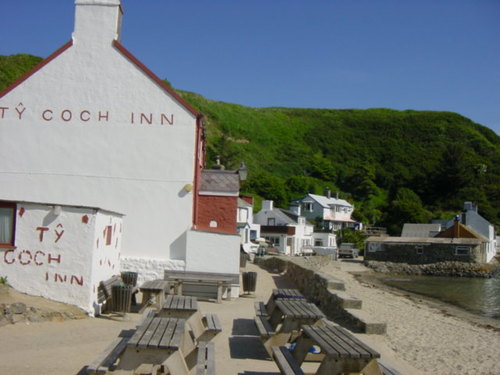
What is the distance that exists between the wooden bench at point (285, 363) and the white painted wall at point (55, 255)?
19.3 feet

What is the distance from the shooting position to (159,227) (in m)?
17.4

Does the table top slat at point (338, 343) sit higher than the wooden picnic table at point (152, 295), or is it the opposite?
the table top slat at point (338, 343)

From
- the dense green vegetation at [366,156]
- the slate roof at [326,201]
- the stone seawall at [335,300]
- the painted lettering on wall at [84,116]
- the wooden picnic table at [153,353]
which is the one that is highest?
the dense green vegetation at [366,156]

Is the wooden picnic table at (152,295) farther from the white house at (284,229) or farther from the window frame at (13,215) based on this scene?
the white house at (284,229)

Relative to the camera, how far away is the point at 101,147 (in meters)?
17.4

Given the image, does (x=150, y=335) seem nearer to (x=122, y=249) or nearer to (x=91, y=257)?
(x=91, y=257)

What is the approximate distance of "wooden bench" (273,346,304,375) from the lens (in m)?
6.67

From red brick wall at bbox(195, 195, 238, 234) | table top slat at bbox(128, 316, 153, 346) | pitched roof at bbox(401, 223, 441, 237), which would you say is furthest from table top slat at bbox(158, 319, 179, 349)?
pitched roof at bbox(401, 223, 441, 237)

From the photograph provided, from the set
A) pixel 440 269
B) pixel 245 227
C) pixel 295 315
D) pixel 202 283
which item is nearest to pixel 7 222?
pixel 202 283

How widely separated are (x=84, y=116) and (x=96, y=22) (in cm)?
330

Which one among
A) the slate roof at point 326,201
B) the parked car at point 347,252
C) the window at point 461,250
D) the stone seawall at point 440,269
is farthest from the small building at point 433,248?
the slate roof at point 326,201

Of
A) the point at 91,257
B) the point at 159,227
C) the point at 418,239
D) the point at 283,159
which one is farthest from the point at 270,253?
the point at 283,159

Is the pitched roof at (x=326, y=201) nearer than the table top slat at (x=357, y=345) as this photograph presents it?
No

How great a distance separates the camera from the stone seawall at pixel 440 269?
163 ft
